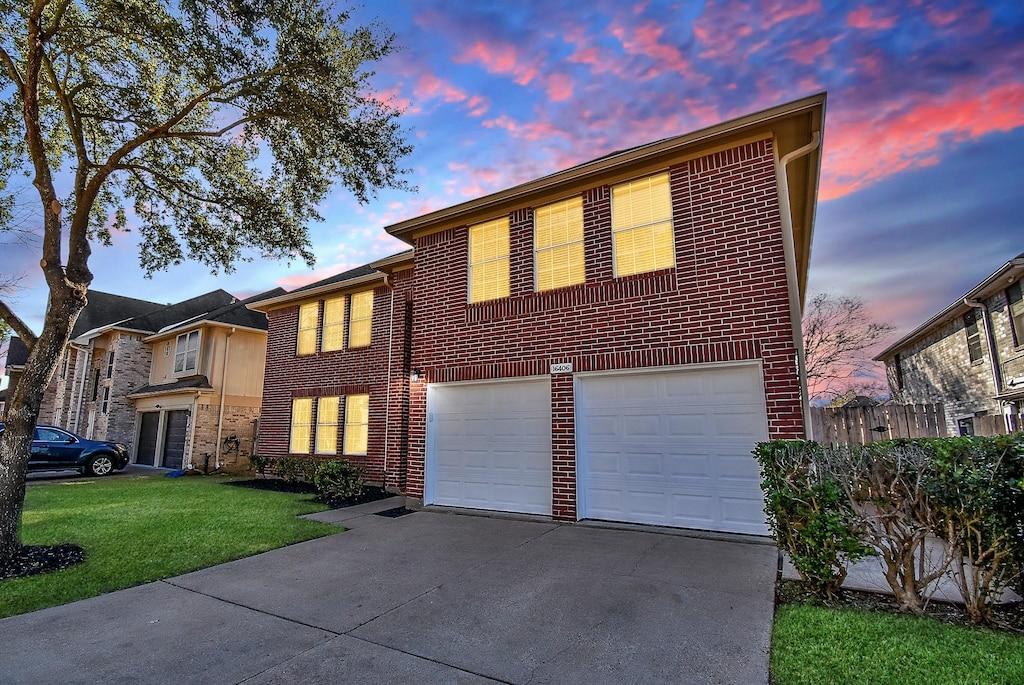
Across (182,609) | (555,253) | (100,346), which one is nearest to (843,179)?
(555,253)

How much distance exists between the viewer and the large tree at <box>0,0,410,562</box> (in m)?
6.55

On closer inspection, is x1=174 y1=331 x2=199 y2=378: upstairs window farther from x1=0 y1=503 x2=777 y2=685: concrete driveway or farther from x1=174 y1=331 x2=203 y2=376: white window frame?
x1=0 y1=503 x2=777 y2=685: concrete driveway

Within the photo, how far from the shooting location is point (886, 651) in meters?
3.16

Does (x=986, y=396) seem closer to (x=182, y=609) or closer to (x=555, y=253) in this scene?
(x=555, y=253)

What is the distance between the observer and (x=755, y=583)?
462 centimetres

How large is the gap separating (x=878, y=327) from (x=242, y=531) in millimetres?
25887

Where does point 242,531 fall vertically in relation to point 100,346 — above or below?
below

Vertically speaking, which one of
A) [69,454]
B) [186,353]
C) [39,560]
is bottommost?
[39,560]

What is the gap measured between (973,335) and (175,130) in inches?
859

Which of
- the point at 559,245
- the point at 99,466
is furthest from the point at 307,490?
the point at 99,466

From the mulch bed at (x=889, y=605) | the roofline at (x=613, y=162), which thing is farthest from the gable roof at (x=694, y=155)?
the mulch bed at (x=889, y=605)

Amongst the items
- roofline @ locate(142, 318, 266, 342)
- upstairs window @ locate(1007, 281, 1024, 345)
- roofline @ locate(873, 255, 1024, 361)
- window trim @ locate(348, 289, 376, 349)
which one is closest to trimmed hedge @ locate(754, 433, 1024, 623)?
window trim @ locate(348, 289, 376, 349)

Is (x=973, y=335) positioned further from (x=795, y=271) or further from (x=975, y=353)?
(x=795, y=271)

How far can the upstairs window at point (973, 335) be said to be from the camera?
14.4m
